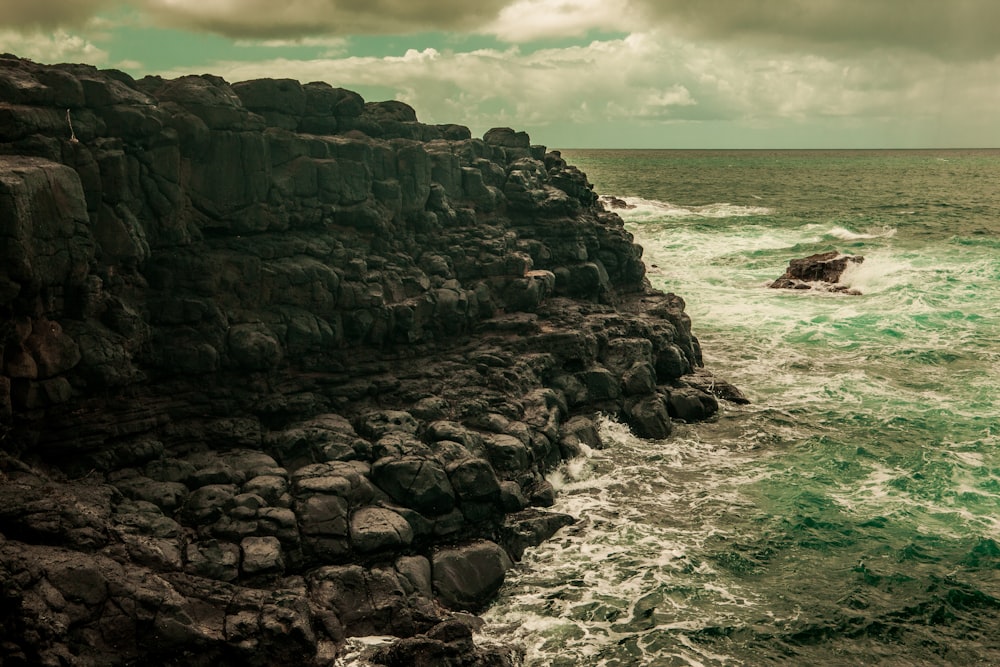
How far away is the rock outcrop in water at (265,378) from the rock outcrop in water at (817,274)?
2356 centimetres

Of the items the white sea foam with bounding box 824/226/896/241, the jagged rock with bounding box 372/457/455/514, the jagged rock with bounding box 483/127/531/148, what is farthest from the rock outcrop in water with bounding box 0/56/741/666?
the white sea foam with bounding box 824/226/896/241

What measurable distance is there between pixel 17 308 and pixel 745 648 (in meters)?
19.6

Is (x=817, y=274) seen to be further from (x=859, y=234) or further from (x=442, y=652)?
(x=442, y=652)

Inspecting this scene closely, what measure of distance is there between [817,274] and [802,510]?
34909 millimetres

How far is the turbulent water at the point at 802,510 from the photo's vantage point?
836 inches

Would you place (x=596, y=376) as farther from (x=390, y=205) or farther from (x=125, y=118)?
(x=125, y=118)

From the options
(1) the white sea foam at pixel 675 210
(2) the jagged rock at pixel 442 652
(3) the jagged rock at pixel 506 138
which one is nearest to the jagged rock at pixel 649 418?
(2) the jagged rock at pixel 442 652

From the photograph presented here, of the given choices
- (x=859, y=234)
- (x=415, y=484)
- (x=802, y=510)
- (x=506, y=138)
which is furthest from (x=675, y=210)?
(x=415, y=484)

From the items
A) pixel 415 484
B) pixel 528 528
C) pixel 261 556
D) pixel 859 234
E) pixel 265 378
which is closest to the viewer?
pixel 261 556

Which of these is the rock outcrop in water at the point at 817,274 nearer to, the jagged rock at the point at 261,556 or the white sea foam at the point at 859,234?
the white sea foam at the point at 859,234

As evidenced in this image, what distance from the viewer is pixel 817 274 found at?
2311 inches

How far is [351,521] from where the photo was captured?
73.6 ft

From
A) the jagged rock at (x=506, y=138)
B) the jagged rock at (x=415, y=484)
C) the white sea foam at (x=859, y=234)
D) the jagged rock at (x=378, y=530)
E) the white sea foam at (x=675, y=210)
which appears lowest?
the jagged rock at (x=378, y=530)

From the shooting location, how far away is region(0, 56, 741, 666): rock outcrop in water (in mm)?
18953
